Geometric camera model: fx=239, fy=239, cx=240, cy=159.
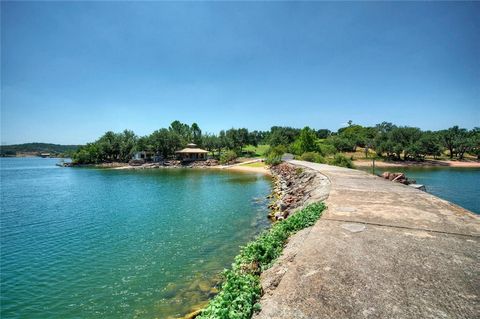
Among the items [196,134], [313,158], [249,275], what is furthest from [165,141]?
[249,275]

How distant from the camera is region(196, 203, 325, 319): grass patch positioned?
14.3ft

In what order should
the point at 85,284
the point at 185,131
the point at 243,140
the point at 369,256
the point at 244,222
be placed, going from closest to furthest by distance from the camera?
1. the point at 369,256
2. the point at 85,284
3. the point at 244,222
4. the point at 243,140
5. the point at 185,131

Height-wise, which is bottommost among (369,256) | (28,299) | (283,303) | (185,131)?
(28,299)

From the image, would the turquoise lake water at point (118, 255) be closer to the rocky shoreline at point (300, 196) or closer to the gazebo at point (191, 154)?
the rocky shoreline at point (300, 196)

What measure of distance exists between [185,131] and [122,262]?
94.3 meters

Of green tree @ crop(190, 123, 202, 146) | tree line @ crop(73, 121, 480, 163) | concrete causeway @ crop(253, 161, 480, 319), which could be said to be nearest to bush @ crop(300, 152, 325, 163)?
tree line @ crop(73, 121, 480, 163)

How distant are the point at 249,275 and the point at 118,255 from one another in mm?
9685

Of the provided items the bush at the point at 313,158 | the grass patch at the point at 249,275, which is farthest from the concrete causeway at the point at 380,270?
the bush at the point at 313,158

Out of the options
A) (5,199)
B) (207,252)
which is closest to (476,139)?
(207,252)

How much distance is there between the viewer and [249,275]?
5625 mm

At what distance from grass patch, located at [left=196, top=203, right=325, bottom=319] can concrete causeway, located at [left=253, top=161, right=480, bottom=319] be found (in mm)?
285

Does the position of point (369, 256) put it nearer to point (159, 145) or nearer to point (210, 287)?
point (210, 287)

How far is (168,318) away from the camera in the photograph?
7.53 metres

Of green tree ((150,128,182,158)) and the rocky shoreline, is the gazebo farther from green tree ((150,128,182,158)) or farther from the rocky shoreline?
the rocky shoreline
